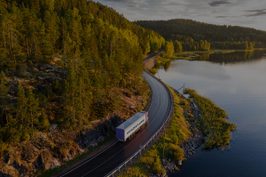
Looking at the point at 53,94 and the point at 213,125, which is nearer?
the point at 53,94

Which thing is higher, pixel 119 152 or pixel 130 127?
pixel 130 127

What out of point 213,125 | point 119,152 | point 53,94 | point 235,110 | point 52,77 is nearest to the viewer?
point 119,152

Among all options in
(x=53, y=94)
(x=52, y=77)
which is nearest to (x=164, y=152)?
(x=53, y=94)

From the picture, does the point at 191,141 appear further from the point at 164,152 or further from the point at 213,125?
the point at 213,125

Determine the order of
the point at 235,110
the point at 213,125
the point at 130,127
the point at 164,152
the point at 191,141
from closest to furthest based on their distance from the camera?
1. the point at 164,152
2. the point at 130,127
3. the point at 191,141
4. the point at 213,125
5. the point at 235,110

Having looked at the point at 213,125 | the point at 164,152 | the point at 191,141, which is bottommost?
the point at 191,141

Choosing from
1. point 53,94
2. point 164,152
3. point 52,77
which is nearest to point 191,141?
point 164,152

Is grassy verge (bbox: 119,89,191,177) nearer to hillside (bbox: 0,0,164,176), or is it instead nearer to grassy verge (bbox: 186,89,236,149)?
grassy verge (bbox: 186,89,236,149)

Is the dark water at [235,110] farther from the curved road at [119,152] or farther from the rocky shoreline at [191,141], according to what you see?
the curved road at [119,152]
